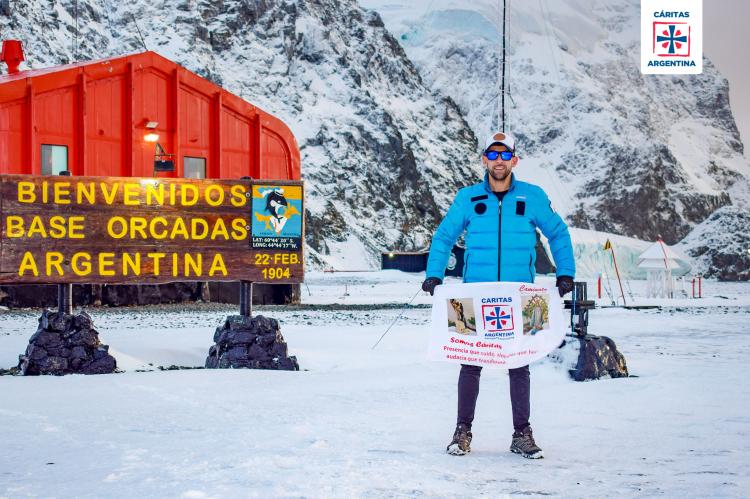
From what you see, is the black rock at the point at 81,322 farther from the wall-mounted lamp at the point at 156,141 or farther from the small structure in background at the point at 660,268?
the small structure in background at the point at 660,268

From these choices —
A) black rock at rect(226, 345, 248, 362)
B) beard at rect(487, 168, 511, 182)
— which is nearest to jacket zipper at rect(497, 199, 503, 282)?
beard at rect(487, 168, 511, 182)

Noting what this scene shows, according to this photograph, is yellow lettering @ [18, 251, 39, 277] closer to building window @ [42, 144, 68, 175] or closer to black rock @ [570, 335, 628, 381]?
black rock @ [570, 335, 628, 381]

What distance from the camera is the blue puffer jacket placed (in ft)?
18.4

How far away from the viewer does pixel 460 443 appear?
5.46 metres

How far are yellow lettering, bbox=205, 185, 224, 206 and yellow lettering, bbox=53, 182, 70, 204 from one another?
1.57 meters

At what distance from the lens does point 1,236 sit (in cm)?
937

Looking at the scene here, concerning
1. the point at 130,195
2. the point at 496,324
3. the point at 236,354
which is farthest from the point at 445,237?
the point at 130,195

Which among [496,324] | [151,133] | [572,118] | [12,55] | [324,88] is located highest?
[572,118]

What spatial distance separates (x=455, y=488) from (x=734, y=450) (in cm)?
223

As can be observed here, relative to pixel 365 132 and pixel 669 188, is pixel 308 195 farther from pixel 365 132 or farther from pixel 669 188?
pixel 669 188

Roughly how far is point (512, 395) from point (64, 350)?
564 cm

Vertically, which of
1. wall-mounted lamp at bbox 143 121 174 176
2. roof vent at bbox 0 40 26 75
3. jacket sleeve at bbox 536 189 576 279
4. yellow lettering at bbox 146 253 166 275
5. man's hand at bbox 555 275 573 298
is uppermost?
roof vent at bbox 0 40 26 75

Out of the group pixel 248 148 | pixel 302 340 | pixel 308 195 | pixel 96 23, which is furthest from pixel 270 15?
pixel 302 340

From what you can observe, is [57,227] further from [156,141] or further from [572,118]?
[572,118]
